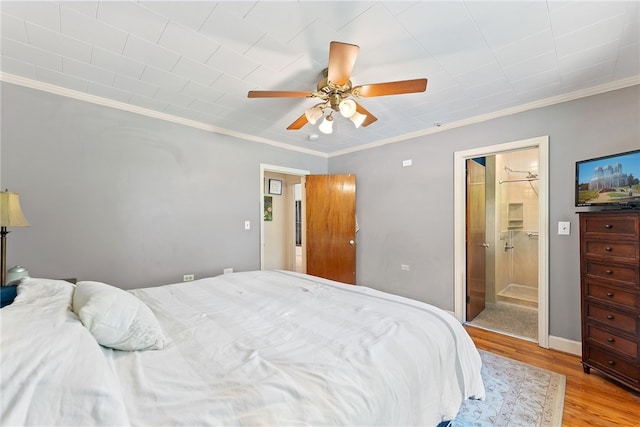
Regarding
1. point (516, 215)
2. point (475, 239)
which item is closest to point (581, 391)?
point (475, 239)

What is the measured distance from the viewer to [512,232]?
15.4ft

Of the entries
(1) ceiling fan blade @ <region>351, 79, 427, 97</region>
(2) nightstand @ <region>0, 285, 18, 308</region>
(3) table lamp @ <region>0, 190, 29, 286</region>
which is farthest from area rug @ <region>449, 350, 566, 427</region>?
(3) table lamp @ <region>0, 190, 29, 286</region>

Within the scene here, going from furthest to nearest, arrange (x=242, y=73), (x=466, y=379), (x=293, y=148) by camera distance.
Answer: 1. (x=293, y=148)
2. (x=242, y=73)
3. (x=466, y=379)

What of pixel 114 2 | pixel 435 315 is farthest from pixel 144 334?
pixel 114 2

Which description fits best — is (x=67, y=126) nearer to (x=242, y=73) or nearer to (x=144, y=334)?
(x=242, y=73)

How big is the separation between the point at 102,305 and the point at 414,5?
2124 mm

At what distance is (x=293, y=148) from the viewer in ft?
13.7

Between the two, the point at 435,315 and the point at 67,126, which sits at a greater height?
the point at 67,126

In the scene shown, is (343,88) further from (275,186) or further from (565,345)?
(275,186)

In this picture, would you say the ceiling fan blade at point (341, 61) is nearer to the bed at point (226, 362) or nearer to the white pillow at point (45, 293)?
the bed at point (226, 362)

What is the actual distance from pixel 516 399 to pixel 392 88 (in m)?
2.33

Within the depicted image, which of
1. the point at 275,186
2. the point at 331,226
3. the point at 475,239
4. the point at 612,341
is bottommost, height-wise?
the point at 612,341

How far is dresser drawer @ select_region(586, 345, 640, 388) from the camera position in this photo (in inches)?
73.5

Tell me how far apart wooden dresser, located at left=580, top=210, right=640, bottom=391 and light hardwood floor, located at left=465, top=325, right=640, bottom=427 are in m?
0.09
